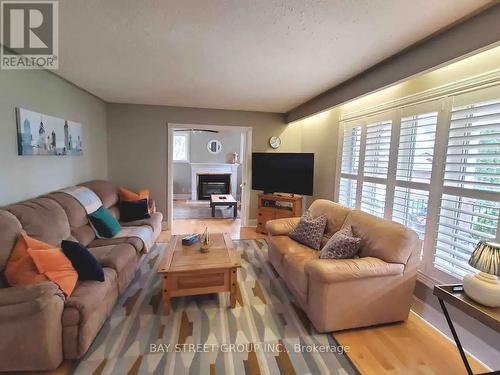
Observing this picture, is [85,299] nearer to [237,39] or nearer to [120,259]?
[120,259]

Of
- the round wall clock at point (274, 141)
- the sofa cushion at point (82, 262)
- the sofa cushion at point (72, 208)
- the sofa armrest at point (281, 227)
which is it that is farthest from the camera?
the round wall clock at point (274, 141)

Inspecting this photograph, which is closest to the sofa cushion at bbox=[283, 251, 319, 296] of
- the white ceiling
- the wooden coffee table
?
the wooden coffee table

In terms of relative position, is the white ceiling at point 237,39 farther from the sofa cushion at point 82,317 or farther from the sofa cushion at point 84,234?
the sofa cushion at point 82,317

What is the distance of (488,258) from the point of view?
1513 millimetres

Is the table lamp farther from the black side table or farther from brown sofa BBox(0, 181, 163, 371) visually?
brown sofa BBox(0, 181, 163, 371)

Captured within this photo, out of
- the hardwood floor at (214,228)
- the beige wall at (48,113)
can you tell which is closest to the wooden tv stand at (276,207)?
the hardwood floor at (214,228)

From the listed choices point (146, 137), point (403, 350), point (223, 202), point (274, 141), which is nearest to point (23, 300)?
point (403, 350)

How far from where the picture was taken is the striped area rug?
178cm

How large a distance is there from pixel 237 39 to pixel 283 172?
2.86 meters

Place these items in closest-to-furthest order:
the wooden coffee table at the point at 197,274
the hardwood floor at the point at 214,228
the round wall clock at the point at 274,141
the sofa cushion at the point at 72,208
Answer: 1. the wooden coffee table at the point at 197,274
2. the sofa cushion at the point at 72,208
3. the hardwood floor at the point at 214,228
4. the round wall clock at the point at 274,141

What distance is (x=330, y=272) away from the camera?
2.04 metres

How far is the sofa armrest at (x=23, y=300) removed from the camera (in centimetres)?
153

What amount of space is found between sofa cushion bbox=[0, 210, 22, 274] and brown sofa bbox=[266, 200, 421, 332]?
2.27 meters

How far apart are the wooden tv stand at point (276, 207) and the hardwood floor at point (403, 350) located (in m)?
2.45
